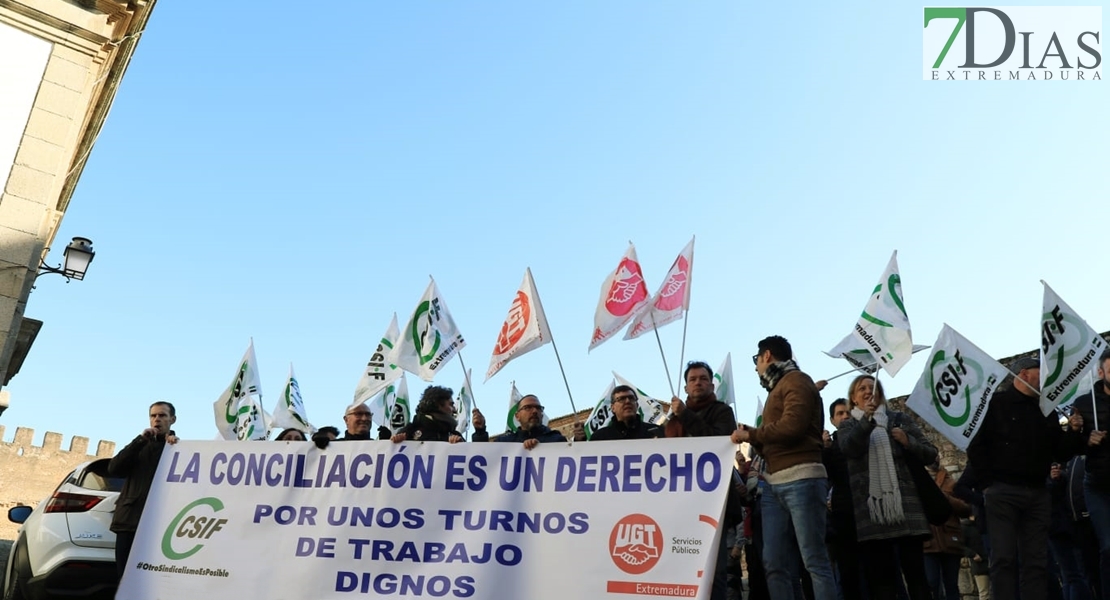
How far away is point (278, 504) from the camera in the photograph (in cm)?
687

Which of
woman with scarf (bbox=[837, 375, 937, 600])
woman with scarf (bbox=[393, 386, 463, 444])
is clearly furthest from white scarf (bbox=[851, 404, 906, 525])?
woman with scarf (bbox=[393, 386, 463, 444])

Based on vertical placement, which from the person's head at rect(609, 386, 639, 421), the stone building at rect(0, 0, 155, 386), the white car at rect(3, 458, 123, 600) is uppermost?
the stone building at rect(0, 0, 155, 386)

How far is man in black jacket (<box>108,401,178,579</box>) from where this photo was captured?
7090 mm

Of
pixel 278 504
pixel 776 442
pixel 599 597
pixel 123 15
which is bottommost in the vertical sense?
pixel 599 597

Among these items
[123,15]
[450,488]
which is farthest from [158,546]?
[123,15]

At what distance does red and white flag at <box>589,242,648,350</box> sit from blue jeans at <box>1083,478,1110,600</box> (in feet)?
15.0

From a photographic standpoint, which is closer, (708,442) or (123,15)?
(708,442)

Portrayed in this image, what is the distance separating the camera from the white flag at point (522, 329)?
978 cm

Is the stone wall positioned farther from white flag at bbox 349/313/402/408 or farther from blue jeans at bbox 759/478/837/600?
blue jeans at bbox 759/478/837/600

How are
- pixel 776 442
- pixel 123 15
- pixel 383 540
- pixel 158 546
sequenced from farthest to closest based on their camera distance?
pixel 123 15
pixel 158 546
pixel 383 540
pixel 776 442

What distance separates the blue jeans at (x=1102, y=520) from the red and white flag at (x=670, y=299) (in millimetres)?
4179

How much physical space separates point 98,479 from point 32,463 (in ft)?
150

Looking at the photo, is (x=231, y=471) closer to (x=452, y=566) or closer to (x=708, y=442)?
(x=452, y=566)

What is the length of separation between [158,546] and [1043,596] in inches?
244
